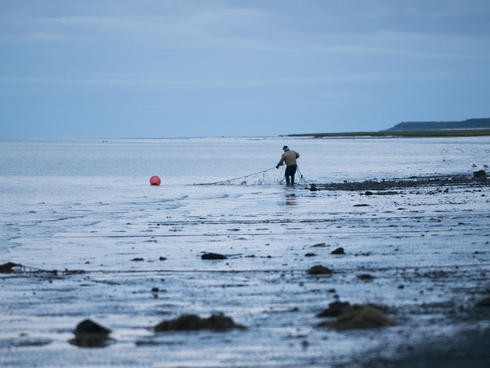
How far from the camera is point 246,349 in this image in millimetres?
7902

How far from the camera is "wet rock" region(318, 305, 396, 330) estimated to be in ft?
28.4

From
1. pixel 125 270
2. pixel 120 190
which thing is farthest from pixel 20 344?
pixel 120 190

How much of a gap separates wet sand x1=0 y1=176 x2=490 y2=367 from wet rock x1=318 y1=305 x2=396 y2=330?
10 centimetres

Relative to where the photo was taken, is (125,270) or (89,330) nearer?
(89,330)

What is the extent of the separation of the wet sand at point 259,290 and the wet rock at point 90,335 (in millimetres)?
99

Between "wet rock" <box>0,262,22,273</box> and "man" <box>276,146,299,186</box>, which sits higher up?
"man" <box>276,146,299,186</box>

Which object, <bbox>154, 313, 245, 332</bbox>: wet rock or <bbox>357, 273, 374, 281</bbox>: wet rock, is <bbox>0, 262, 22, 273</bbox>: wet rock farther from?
<bbox>357, 273, 374, 281</bbox>: wet rock

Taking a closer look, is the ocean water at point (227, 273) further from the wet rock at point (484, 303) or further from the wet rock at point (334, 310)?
the wet rock at point (484, 303)

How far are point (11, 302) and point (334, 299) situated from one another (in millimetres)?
4028

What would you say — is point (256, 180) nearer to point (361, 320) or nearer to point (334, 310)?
point (334, 310)

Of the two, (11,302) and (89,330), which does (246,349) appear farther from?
(11,302)

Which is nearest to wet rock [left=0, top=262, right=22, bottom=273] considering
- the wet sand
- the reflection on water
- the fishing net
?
the wet sand

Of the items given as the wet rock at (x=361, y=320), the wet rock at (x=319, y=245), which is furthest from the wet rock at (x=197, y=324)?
the wet rock at (x=319, y=245)

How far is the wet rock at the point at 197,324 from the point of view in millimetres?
8773
